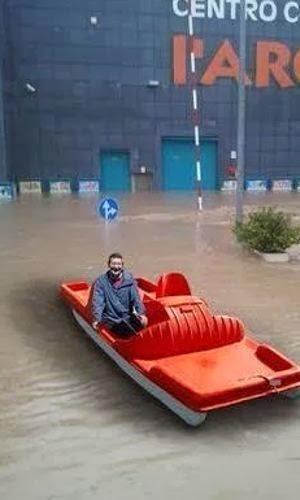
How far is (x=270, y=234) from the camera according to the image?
1251 cm

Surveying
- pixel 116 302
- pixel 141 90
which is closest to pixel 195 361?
pixel 116 302

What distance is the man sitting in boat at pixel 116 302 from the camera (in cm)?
655

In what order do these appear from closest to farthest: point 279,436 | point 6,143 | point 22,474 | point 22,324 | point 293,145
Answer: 1. point 22,474
2. point 279,436
3. point 22,324
4. point 6,143
5. point 293,145

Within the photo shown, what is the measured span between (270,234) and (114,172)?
2030 cm

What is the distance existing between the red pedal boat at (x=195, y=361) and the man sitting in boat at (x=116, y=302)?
0.12m

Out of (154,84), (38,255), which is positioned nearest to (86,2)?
(154,84)

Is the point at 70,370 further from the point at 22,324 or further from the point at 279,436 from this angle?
the point at 279,436

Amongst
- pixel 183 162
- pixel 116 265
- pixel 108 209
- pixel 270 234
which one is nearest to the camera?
pixel 116 265

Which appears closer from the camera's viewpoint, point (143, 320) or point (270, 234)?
point (143, 320)

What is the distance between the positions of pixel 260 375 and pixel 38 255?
7.82 metres

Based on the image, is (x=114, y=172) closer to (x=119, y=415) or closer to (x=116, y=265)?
(x=116, y=265)

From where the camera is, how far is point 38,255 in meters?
12.4

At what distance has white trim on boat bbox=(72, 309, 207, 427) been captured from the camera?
17.0 ft

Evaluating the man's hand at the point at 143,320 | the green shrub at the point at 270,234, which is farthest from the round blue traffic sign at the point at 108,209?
the man's hand at the point at 143,320
